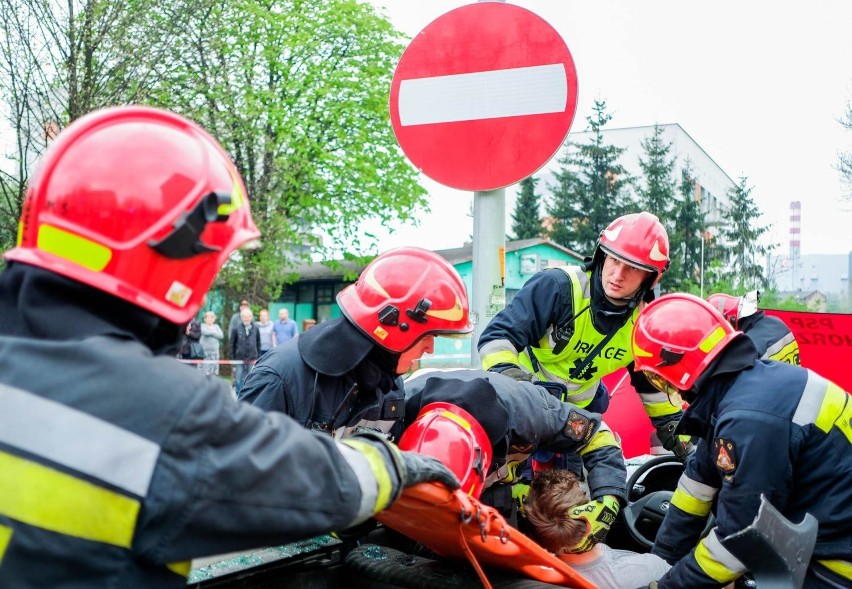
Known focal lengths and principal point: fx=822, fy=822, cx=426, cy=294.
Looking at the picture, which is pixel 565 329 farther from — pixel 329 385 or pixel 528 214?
pixel 528 214

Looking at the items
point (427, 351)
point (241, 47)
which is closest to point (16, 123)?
point (427, 351)

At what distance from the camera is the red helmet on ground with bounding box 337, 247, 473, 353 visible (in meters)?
3.07

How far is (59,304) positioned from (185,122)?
1.50 feet

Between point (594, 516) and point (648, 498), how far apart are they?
0.53 m

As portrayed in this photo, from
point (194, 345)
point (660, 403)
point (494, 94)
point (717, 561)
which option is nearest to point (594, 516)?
point (717, 561)

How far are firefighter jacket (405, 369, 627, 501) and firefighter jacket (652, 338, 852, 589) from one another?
67cm

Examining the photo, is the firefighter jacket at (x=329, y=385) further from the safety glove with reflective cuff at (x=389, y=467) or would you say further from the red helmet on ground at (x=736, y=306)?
the red helmet on ground at (x=736, y=306)

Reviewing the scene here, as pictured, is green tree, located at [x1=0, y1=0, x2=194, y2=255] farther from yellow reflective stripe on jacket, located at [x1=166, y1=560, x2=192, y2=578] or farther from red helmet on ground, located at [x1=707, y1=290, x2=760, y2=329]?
yellow reflective stripe on jacket, located at [x1=166, y1=560, x2=192, y2=578]

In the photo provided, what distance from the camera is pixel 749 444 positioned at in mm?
2600

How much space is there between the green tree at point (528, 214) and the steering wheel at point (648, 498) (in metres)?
37.3

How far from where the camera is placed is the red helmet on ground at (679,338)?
291 centimetres

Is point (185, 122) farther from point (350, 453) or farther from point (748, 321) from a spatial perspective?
point (748, 321)

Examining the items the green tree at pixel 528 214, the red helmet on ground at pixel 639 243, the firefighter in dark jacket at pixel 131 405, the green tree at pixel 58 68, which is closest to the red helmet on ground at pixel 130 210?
the firefighter in dark jacket at pixel 131 405

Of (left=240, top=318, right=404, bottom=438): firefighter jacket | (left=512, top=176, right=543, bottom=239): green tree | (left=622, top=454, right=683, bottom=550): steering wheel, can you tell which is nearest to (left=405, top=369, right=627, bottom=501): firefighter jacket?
(left=240, top=318, right=404, bottom=438): firefighter jacket
